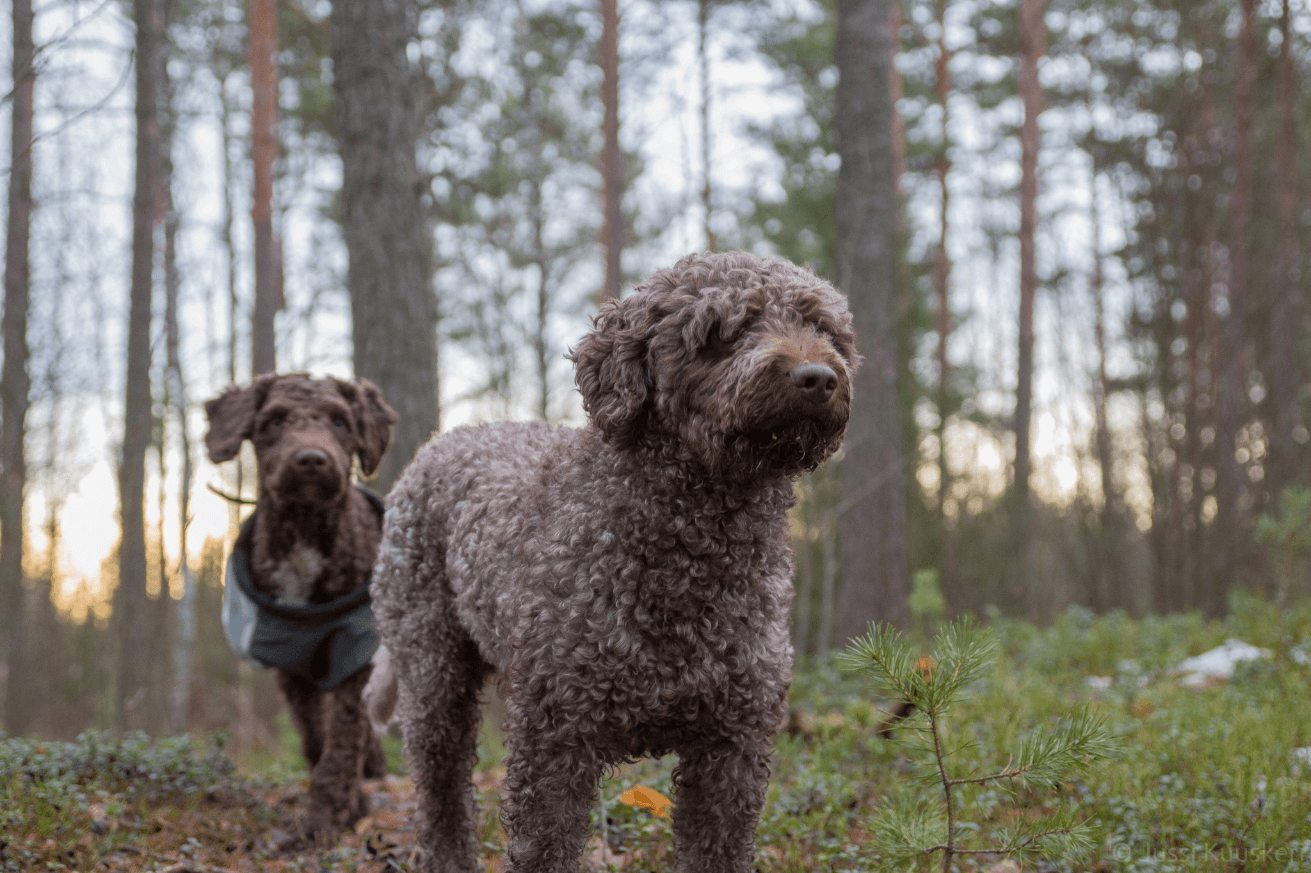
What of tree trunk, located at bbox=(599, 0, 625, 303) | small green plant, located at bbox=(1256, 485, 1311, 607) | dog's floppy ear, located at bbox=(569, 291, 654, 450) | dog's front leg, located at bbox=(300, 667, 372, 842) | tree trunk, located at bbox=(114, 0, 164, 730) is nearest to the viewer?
dog's floppy ear, located at bbox=(569, 291, 654, 450)

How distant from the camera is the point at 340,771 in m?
4.29

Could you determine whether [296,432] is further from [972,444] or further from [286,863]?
[972,444]

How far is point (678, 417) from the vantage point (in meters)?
2.44

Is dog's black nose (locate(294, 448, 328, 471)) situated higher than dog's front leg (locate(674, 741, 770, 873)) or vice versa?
dog's black nose (locate(294, 448, 328, 471))

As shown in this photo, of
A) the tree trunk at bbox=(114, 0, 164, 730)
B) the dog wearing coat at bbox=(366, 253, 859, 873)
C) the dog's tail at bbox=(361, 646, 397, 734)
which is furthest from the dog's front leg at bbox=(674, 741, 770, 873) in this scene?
the tree trunk at bbox=(114, 0, 164, 730)

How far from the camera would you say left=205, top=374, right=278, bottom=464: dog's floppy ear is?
4582mm

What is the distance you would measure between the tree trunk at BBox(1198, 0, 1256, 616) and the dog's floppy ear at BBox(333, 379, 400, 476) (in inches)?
422

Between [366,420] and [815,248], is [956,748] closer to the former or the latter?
[366,420]

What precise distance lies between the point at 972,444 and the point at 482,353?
12605 mm

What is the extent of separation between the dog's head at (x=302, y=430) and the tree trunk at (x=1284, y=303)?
11482mm

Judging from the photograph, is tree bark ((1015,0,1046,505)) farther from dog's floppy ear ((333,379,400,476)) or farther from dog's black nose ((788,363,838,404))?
dog's black nose ((788,363,838,404))

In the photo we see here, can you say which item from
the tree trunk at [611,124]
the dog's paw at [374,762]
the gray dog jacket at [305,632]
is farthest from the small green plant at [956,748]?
the tree trunk at [611,124]

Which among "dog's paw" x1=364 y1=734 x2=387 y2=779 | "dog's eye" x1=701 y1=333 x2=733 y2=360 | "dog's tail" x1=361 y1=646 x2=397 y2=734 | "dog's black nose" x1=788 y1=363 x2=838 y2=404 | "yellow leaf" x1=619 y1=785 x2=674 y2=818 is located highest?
"dog's eye" x1=701 y1=333 x2=733 y2=360

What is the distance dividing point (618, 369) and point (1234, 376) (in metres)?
11.6
